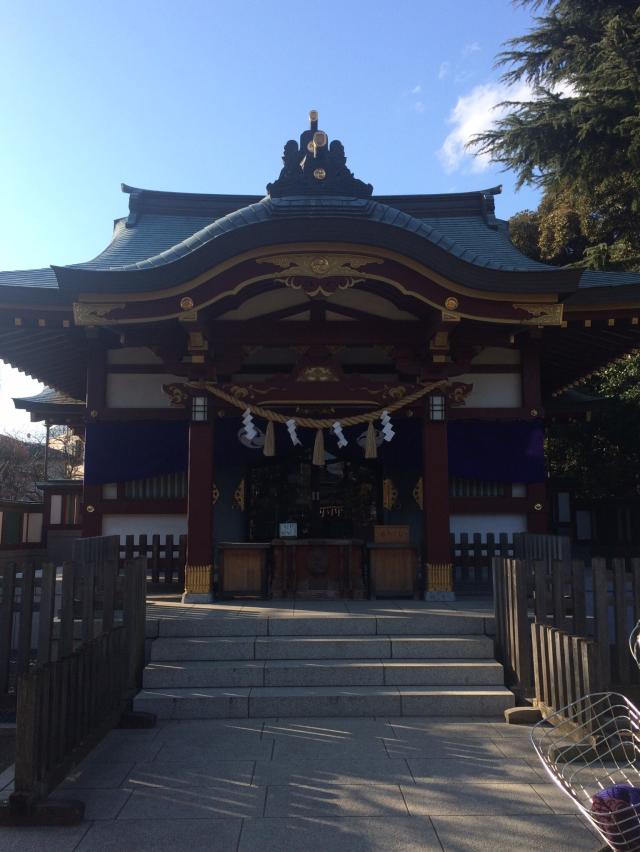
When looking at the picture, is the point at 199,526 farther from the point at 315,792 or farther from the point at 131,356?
the point at 315,792

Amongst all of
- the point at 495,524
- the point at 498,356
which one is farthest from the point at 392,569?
the point at 498,356

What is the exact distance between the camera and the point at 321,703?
5742 mm

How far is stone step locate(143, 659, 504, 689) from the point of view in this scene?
6.05 metres

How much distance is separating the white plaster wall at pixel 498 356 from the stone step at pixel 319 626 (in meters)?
4.31

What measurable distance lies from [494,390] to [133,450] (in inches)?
212

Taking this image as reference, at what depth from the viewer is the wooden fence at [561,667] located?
457cm

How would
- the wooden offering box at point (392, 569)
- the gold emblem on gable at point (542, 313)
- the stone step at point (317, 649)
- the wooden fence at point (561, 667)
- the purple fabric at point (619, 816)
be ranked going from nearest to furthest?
the purple fabric at point (619, 816), the wooden fence at point (561, 667), the stone step at point (317, 649), the gold emblem on gable at point (542, 313), the wooden offering box at point (392, 569)

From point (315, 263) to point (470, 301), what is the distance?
6.45 ft

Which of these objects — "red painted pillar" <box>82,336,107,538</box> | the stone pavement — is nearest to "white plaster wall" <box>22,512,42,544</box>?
"red painted pillar" <box>82,336,107,538</box>

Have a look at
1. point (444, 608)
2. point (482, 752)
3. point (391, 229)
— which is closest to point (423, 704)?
point (482, 752)

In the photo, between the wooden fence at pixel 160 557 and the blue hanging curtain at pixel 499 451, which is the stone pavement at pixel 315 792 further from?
the blue hanging curtain at pixel 499 451

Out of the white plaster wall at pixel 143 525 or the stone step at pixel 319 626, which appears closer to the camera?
the stone step at pixel 319 626

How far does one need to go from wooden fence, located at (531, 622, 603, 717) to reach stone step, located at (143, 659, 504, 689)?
696 millimetres

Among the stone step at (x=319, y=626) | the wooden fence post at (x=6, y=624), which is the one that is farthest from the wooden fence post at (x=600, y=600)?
the wooden fence post at (x=6, y=624)
